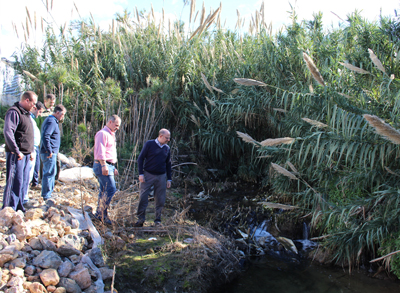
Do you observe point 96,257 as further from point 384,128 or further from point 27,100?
point 384,128

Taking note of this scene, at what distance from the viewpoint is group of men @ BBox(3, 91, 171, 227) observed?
3.55m

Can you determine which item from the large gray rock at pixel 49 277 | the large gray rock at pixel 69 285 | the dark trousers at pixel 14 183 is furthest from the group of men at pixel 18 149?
the large gray rock at pixel 69 285

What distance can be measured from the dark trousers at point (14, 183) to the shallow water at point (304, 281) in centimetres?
265

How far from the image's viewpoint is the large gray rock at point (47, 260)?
2832mm

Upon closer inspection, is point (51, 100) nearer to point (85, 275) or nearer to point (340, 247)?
point (85, 275)

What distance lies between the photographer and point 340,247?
13.4 feet

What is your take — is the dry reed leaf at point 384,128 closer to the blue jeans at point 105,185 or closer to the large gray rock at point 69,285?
the large gray rock at point 69,285

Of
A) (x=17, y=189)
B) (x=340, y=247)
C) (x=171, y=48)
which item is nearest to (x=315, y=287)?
(x=340, y=247)

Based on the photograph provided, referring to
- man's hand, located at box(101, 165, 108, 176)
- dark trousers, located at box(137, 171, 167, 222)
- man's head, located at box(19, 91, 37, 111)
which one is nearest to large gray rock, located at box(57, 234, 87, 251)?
man's hand, located at box(101, 165, 108, 176)

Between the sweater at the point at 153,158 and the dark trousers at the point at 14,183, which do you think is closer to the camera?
the dark trousers at the point at 14,183

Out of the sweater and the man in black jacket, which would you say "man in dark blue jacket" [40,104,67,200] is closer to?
the man in black jacket

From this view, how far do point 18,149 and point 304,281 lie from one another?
12.9ft

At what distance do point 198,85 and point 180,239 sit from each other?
5.04m

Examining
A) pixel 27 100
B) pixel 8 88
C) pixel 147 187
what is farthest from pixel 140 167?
pixel 8 88
